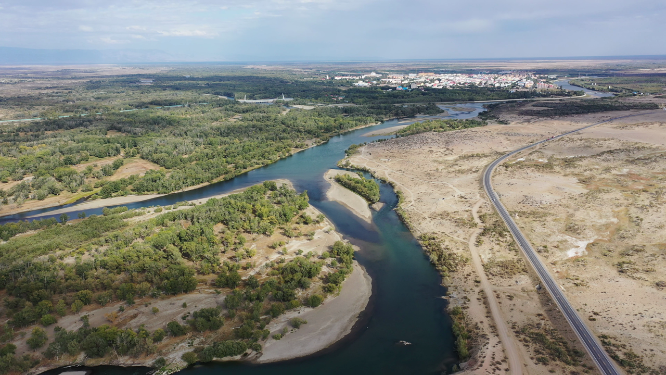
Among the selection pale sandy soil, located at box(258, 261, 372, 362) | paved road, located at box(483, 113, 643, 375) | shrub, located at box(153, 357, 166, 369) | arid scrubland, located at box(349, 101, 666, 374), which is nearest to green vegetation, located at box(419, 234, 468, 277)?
arid scrubland, located at box(349, 101, 666, 374)

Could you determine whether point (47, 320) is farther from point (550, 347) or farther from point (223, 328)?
point (550, 347)

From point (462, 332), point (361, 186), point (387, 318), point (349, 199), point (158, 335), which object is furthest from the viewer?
point (361, 186)

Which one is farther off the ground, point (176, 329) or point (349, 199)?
point (349, 199)

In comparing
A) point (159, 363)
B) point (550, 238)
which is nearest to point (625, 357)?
point (550, 238)

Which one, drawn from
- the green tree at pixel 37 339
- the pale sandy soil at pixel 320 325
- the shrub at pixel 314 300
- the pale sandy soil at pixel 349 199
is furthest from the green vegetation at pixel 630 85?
the green tree at pixel 37 339

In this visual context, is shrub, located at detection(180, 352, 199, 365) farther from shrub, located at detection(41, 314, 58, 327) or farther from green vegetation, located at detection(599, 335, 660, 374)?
green vegetation, located at detection(599, 335, 660, 374)

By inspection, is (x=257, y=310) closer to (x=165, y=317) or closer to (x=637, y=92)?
(x=165, y=317)
